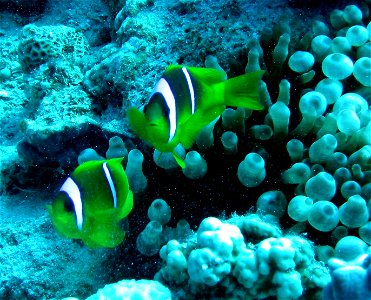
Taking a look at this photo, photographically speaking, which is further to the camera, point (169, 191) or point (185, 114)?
point (169, 191)

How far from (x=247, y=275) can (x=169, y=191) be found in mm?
883

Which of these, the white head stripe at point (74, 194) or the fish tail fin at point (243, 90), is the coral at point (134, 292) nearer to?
the white head stripe at point (74, 194)

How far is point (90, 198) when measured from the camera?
188 cm

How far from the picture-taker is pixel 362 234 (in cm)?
188

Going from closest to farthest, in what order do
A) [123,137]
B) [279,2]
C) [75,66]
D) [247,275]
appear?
[247,275] < [123,137] < [279,2] < [75,66]

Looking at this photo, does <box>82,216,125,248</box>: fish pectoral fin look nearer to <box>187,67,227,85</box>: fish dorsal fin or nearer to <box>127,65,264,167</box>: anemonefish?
<box>127,65,264,167</box>: anemonefish

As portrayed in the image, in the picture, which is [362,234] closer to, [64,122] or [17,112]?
[64,122]

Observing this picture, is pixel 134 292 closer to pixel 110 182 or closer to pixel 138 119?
pixel 110 182

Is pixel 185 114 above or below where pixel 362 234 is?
above

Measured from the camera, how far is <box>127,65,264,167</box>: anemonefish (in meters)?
1.66

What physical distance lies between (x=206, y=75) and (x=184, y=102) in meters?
0.21

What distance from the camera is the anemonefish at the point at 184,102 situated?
5.43ft

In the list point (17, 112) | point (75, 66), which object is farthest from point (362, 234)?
point (17, 112)

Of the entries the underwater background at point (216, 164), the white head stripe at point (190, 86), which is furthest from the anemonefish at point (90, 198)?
the white head stripe at point (190, 86)
